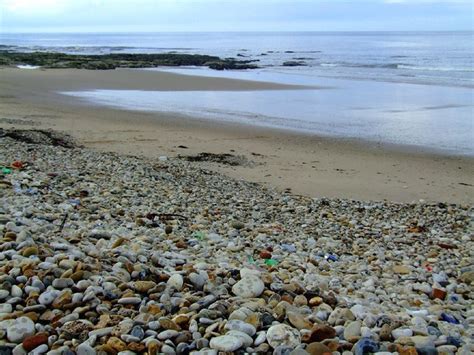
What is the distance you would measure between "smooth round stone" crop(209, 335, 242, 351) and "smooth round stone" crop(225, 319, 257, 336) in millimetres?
130

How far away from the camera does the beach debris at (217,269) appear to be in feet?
9.53

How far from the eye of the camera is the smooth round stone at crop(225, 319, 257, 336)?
295 centimetres

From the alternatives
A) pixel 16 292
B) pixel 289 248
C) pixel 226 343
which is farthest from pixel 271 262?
pixel 16 292

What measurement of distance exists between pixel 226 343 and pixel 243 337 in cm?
12

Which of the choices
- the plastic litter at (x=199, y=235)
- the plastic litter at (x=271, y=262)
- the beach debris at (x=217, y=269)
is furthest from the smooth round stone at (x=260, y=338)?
the plastic litter at (x=199, y=235)

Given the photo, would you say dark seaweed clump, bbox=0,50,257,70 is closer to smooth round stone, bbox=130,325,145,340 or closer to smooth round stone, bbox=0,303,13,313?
smooth round stone, bbox=0,303,13,313

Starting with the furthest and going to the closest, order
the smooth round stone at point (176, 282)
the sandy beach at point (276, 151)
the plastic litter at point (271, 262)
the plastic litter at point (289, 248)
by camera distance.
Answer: the sandy beach at point (276, 151) → the plastic litter at point (289, 248) → the plastic litter at point (271, 262) → the smooth round stone at point (176, 282)

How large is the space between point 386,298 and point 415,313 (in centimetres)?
43

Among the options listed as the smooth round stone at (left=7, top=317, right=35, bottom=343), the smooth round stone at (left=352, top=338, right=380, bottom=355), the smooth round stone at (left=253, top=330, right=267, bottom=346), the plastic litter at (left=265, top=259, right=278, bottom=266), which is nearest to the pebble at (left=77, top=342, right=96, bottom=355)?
the smooth round stone at (left=7, top=317, right=35, bottom=343)

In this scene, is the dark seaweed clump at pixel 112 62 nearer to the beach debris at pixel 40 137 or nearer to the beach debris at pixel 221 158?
the beach debris at pixel 40 137

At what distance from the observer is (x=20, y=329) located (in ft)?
9.07

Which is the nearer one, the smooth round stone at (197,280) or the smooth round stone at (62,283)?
the smooth round stone at (62,283)

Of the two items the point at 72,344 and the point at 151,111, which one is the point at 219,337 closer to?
the point at 72,344

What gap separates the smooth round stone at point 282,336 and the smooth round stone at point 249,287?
60cm
